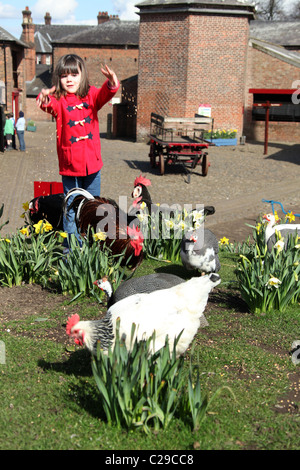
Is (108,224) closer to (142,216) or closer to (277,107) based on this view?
(142,216)

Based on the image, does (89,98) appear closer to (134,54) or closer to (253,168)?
(253,168)

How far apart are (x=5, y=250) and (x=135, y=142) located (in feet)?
70.7

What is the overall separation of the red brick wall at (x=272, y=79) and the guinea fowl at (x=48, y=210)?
21613 millimetres

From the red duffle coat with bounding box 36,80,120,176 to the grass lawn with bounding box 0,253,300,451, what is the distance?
148 centimetres

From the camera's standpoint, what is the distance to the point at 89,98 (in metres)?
5.42

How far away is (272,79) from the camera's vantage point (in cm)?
2625

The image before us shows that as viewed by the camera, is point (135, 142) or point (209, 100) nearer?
point (209, 100)

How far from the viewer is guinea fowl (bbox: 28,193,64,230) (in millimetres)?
6762

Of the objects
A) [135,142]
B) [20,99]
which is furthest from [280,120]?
[20,99]

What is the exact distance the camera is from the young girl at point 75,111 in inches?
207

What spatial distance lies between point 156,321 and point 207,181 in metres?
12.0

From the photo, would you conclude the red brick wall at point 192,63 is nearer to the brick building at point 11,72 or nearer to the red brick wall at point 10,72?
the brick building at point 11,72

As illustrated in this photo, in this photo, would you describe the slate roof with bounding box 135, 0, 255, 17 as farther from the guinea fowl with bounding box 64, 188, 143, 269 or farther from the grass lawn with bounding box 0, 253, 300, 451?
the grass lawn with bounding box 0, 253, 300, 451

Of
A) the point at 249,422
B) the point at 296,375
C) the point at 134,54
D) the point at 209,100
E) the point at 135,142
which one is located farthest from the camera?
the point at 134,54
